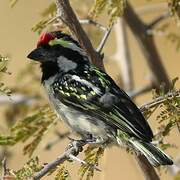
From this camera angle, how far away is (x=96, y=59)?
12.3ft

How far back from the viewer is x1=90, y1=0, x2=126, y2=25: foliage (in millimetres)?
3537

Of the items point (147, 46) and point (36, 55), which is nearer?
point (36, 55)

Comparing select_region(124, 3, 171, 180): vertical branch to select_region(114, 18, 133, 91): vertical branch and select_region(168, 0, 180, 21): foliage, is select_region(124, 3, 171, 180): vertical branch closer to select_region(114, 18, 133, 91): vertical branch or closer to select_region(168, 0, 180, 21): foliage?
select_region(114, 18, 133, 91): vertical branch

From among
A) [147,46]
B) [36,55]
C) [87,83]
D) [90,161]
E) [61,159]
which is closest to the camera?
[61,159]

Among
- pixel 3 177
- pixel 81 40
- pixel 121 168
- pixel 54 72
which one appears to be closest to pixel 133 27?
pixel 54 72

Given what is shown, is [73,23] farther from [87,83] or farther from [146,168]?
[146,168]

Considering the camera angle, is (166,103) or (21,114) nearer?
(166,103)

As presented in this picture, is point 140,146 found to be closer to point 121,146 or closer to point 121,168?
point 121,146

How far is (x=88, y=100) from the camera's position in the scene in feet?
12.4

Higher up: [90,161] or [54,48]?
[54,48]

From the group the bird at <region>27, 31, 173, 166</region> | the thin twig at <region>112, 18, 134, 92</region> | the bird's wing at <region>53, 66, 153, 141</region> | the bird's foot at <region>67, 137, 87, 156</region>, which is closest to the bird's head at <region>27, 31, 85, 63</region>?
the bird at <region>27, 31, 173, 166</region>

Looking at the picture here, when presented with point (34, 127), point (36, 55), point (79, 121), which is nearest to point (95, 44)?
point (36, 55)

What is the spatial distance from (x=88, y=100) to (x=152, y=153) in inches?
19.3

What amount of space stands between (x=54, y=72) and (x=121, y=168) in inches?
190
